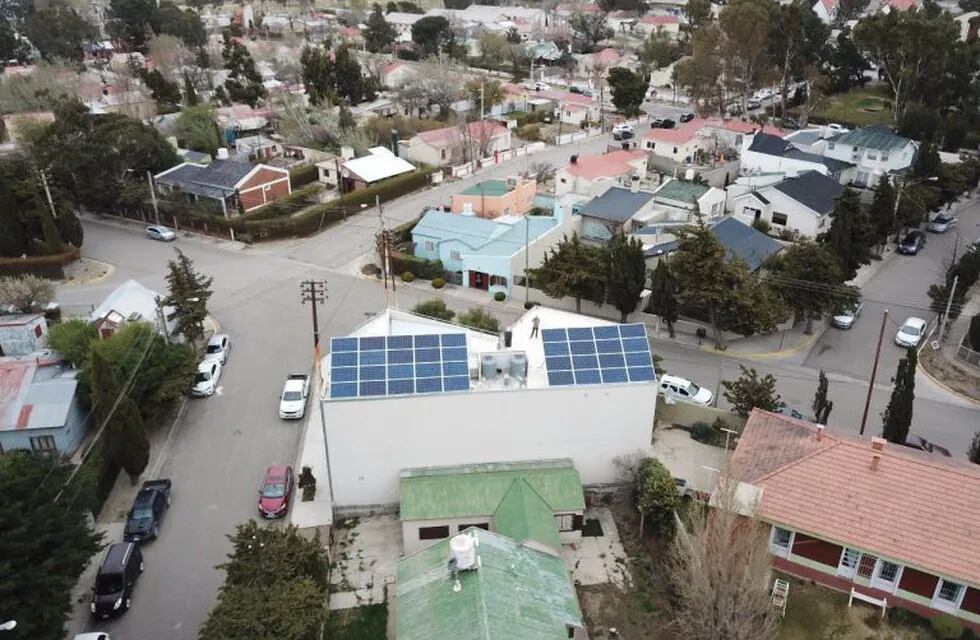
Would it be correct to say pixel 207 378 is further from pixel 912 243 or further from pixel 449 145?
pixel 912 243

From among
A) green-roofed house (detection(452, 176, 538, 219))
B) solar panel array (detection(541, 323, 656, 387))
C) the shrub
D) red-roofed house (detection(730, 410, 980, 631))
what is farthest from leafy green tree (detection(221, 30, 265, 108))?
the shrub

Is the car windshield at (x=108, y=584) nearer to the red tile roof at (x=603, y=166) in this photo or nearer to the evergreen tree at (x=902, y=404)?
the evergreen tree at (x=902, y=404)

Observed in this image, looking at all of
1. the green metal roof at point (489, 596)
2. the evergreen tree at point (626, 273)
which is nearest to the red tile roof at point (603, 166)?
the evergreen tree at point (626, 273)

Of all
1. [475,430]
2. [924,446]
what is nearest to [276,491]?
[475,430]

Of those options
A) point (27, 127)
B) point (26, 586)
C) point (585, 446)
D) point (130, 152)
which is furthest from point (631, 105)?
point (26, 586)

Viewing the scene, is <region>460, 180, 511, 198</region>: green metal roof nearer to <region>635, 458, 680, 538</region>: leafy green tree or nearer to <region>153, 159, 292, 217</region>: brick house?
<region>153, 159, 292, 217</region>: brick house

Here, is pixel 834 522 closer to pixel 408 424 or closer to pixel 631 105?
pixel 408 424
